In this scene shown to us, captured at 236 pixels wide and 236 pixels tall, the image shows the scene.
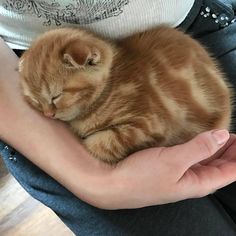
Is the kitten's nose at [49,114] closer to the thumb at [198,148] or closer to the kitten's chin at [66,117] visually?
the kitten's chin at [66,117]

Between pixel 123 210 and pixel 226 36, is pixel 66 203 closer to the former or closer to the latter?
pixel 123 210

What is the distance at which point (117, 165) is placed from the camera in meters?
0.74

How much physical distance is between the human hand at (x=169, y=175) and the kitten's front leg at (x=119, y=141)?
1 cm

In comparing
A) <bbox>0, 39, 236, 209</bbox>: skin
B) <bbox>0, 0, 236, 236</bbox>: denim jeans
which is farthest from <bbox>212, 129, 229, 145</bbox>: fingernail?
<bbox>0, 0, 236, 236</bbox>: denim jeans

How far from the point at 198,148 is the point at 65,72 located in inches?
8.8

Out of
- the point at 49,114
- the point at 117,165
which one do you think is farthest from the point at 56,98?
the point at 117,165

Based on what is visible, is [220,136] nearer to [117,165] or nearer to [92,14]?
[117,165]

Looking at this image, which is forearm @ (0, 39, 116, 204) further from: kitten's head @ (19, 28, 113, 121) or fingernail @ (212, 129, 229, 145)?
fingernail @ (212, 129, 229, 145)

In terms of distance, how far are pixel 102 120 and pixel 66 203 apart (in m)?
0.16

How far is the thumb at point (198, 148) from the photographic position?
0.69 metres

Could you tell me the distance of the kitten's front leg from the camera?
2.35 ft

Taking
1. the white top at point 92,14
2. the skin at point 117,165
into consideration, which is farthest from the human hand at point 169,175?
the white top at point 92,14

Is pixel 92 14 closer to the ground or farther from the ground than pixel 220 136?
farther from the ground

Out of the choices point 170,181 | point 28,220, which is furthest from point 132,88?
point 28,220
